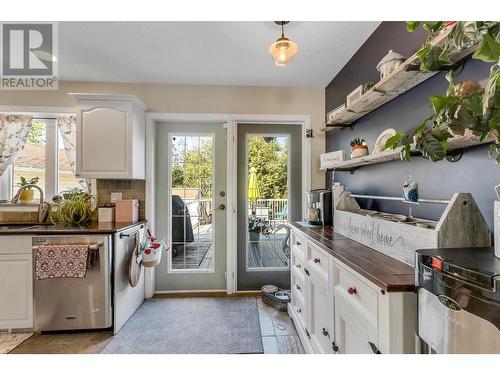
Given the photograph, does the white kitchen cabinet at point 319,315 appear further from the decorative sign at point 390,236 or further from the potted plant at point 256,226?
the potted plant at point 256,226

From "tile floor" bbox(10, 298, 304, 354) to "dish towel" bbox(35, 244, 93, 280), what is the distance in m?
0.53

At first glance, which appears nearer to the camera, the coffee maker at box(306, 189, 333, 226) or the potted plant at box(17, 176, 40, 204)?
the coffee maker at box(306, 189, 333, 226)

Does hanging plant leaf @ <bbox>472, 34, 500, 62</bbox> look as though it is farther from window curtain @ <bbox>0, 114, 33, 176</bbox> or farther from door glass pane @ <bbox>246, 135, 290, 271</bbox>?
window curtain @ <bbox>0, 114, 33, 176</bbox>

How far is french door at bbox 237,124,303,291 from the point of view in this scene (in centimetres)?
289

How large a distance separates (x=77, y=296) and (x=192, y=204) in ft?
4.39

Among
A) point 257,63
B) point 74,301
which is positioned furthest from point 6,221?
point 257,63

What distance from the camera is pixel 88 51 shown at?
216 centimetres

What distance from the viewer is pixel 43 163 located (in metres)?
2.76

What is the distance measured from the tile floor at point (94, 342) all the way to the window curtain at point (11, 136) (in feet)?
6.11

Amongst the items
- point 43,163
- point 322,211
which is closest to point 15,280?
point 43,163

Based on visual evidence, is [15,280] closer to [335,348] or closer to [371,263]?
[335,348]

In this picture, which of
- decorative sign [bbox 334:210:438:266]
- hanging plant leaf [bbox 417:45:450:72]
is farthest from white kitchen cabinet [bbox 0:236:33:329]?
hanging plant leaf [bbox 417:45:450:72]

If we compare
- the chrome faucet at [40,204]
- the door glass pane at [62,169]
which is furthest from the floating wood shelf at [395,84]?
the chrome faucet at [40,204]
